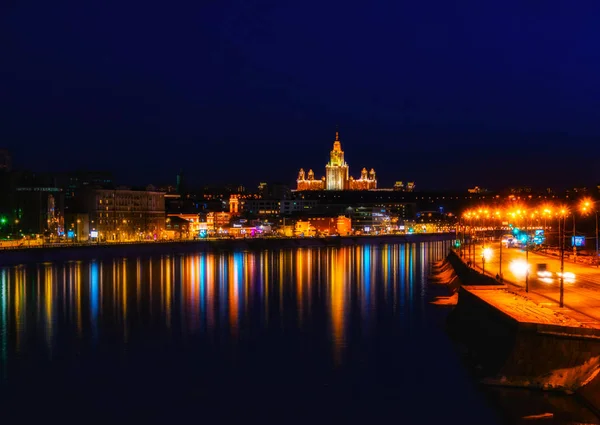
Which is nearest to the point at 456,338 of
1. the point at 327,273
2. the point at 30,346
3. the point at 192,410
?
the point at 192,410

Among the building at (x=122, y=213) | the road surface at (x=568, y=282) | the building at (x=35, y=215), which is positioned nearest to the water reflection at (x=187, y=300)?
the road surface at (x=568, y=282)

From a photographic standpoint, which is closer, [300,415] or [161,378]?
[300,415]

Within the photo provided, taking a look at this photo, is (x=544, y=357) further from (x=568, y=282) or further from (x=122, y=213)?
(x=122, y=213)

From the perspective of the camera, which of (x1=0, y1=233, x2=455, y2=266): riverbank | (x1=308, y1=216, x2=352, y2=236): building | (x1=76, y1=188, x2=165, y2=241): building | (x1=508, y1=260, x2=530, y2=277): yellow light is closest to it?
(x1=508, y1=260, x2=530, y2=277): yellow light

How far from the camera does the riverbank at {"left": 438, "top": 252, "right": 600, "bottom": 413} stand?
14.6m

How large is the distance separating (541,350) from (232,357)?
32.6 ft

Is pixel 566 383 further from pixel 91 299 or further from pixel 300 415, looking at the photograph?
pixel 91 299

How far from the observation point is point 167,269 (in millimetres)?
57062

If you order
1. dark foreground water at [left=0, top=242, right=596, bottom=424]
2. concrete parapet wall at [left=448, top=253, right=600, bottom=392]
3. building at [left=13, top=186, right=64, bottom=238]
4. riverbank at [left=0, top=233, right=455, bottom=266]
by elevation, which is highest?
building at [left=13, top=186, right=64, bottom=238]

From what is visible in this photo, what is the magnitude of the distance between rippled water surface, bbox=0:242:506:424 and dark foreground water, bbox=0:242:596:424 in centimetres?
5

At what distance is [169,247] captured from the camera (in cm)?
8994

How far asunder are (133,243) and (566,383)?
76.1 metres

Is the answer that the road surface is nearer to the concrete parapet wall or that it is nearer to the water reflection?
the concrete parapet wall

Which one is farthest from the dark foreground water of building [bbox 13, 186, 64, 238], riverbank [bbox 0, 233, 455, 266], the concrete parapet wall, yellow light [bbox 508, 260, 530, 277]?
building [bbox 13, 186, 64, 238]
